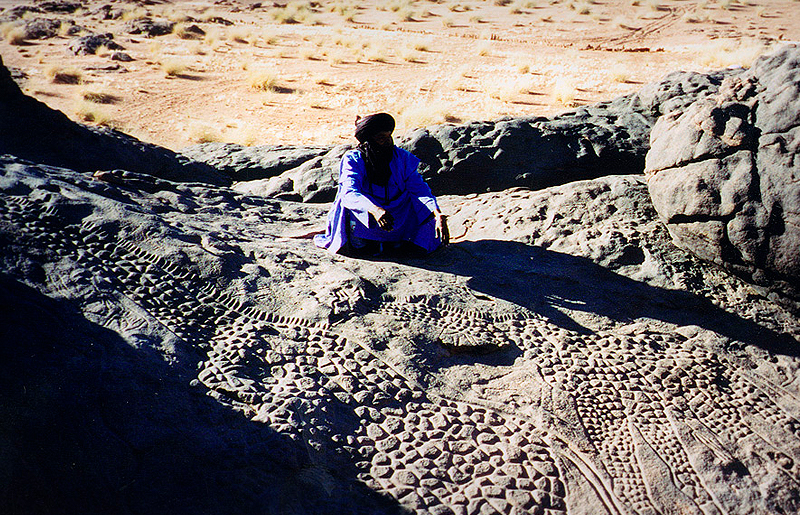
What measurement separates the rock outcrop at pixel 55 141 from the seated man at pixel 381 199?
8.38ft

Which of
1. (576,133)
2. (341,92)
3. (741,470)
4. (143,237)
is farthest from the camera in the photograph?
(341,92)

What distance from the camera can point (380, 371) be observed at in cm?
317

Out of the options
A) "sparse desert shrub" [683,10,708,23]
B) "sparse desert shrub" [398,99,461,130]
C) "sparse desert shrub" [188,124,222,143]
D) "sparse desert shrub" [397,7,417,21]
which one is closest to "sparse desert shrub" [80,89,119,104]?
"sparse desert shrub" [188,124,222,143]

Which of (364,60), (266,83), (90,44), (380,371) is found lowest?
(266,83)

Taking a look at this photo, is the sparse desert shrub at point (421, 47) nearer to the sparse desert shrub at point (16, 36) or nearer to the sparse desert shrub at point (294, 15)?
the sparse desert shrub at point (294, 15)

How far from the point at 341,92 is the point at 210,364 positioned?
10.6 metres

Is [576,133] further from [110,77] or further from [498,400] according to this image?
[110,77]

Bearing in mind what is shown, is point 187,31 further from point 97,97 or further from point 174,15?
point 97,97

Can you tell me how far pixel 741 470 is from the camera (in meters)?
2.87

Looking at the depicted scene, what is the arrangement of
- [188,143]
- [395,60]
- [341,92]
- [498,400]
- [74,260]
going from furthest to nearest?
1. [395,60]
2. [341,92]
3. [188,143]
4. [74,260]
5. [498,400]

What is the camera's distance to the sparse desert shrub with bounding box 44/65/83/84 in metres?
13.1

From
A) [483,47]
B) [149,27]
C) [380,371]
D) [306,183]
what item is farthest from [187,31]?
[380,371]

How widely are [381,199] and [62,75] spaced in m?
11.7

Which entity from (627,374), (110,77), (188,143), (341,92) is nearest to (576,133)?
(627,374)
